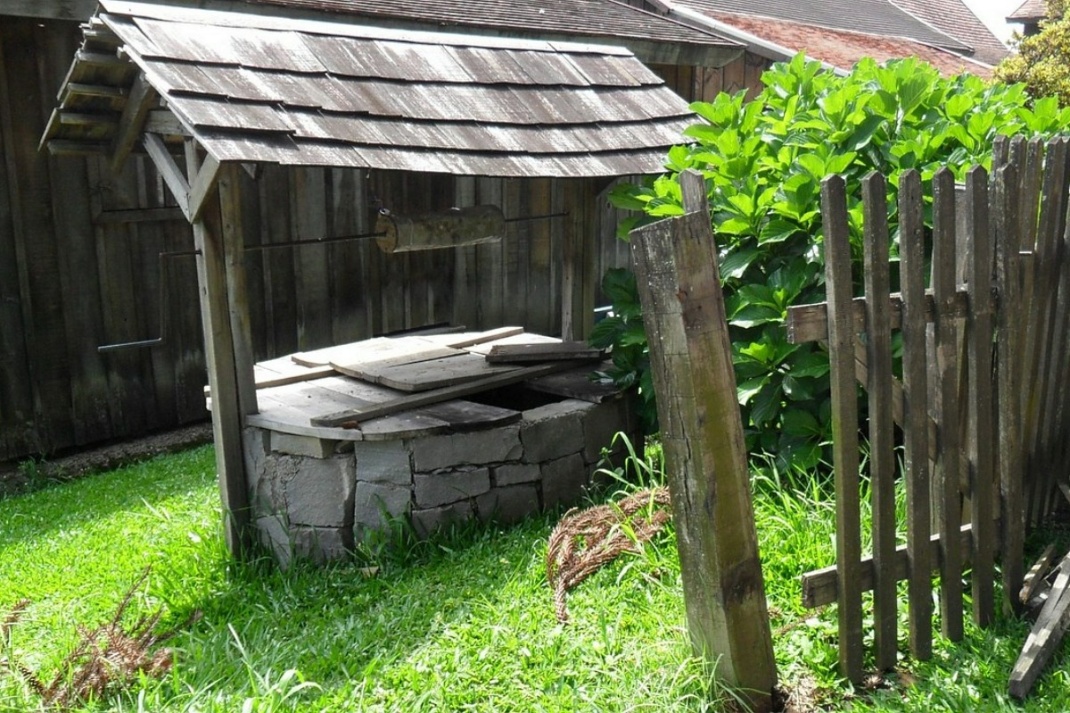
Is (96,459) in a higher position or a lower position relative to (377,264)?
lower

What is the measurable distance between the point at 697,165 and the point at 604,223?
5105mm

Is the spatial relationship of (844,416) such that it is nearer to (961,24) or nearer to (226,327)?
(226,327)

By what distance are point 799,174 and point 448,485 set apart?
212cm

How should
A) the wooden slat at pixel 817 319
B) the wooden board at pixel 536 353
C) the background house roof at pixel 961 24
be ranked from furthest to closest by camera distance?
the background house roof at pixel 961 24 → the wooden board at pixel 536 353 → the wooden slat at pixel 817 319

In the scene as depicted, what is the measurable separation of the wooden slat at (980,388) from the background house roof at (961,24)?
21.0 metres

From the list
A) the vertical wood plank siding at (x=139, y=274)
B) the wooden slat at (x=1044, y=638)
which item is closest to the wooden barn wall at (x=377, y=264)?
the vertical wood plank siding at (x=139, y=274)

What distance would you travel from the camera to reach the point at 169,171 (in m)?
4.74

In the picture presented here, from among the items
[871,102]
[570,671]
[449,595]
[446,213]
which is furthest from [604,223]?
[570,671]

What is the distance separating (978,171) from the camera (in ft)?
10.3

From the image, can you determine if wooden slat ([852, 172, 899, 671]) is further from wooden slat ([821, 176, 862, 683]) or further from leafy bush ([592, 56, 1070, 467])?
leafy bush ([592, 56, 1070, 467])

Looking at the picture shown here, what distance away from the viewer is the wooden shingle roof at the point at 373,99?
13.8 feet

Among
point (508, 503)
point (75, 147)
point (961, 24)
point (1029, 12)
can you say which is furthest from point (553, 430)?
point (961, 24)

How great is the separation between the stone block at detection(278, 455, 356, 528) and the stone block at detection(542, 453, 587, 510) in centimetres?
97

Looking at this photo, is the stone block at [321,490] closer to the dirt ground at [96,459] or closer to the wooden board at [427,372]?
the wooden board at [427,372]
